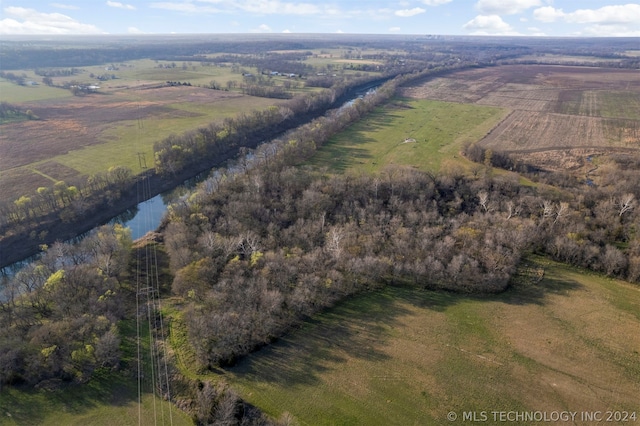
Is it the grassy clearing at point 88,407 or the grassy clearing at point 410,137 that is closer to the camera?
the grassy clearing at point 88,407

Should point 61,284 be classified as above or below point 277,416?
above

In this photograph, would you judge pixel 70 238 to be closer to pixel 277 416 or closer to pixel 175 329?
pixel 175 329

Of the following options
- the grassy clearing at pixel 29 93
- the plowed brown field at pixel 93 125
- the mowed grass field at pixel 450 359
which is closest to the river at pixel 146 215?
the plowed brown field at pixel 93 125

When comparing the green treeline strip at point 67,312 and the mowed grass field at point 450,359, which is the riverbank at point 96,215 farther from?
the mowed grass field at point 450,359

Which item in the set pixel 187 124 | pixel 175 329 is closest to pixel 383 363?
pixel 175 329

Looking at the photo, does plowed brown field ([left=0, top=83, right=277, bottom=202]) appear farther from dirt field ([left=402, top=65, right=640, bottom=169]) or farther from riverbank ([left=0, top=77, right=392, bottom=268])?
dirt field ([left=402, top=65, right=640, bottom=169])

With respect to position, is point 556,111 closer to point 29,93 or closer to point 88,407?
point 88,407
